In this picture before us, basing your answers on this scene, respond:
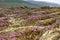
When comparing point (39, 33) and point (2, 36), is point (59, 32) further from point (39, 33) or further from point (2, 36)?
point (2, 36)

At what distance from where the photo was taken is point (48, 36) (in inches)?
739

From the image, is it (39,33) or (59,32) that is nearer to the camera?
(59,32)

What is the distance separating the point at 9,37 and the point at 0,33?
104 inches

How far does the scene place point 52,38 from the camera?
1794 cm

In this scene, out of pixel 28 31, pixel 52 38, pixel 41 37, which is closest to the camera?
pixel 52 38

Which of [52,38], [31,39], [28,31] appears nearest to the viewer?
[52,38]

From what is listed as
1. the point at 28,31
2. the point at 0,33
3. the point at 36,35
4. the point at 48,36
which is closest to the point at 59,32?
the point at 48,36

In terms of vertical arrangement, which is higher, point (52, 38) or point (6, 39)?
point (52, 38)

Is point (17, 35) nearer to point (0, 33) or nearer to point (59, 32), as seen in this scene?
point (0, 33)

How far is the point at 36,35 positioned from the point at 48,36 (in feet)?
9.50

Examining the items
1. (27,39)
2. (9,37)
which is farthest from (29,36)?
(9,37)

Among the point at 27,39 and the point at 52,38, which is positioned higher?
the point at 52,38

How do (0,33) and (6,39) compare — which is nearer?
(6,39)

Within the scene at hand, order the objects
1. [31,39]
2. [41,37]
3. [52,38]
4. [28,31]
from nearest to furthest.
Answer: [52,38] < [41,37] < [31,39] < [28,31]
